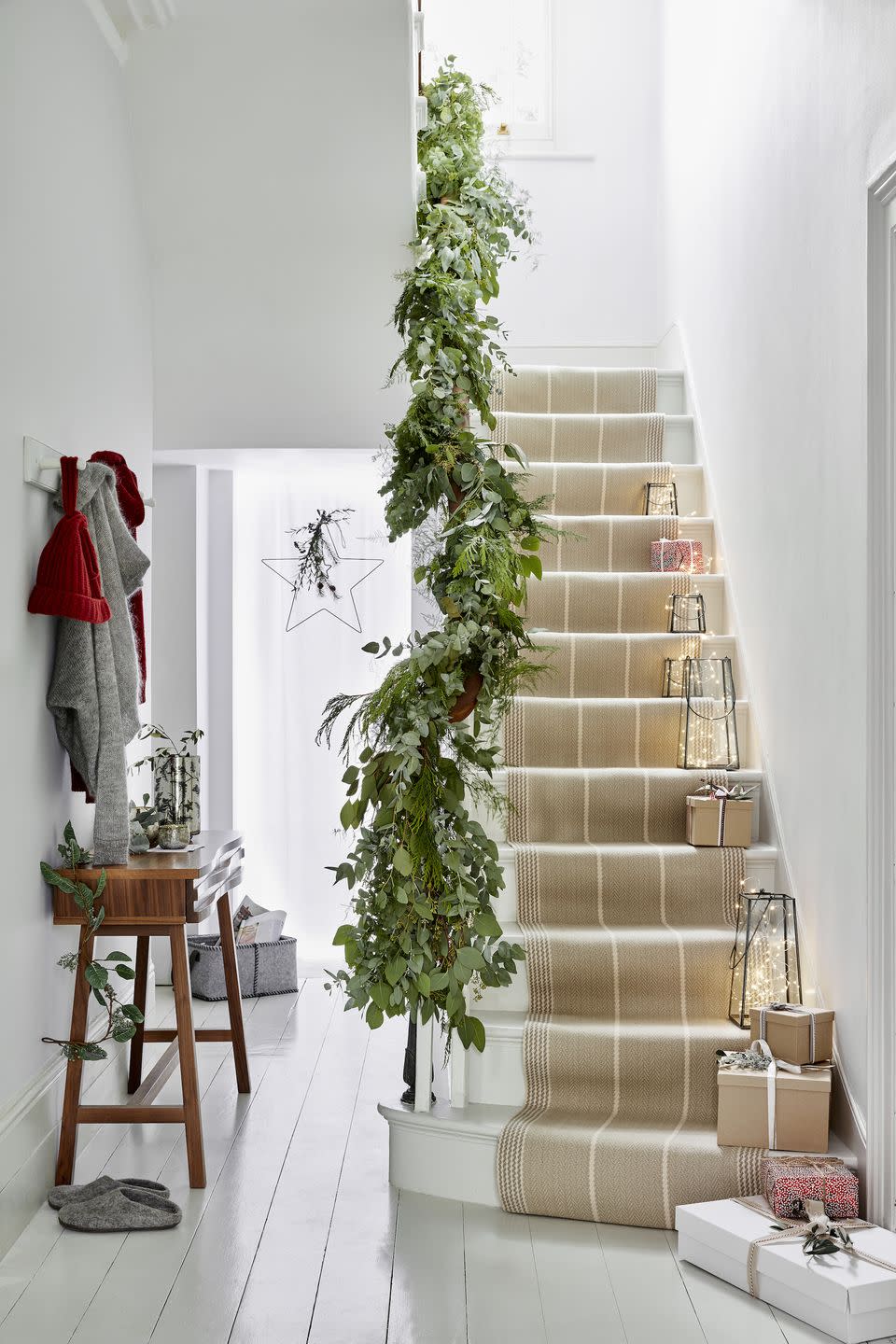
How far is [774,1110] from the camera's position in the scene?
260 cm

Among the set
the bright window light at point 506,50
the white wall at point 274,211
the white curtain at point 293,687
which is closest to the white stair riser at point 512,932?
the white wall at point 274,211

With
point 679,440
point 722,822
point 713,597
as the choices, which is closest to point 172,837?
point 722,822

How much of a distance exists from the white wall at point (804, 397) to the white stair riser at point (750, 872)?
0.28 ft

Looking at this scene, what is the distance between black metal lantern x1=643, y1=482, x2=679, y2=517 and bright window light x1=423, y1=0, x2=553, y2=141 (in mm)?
2418

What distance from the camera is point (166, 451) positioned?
4516mm

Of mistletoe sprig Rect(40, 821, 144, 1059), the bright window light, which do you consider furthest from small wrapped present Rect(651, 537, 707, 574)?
the bright window light

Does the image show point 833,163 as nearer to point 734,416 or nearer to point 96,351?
point 734,416

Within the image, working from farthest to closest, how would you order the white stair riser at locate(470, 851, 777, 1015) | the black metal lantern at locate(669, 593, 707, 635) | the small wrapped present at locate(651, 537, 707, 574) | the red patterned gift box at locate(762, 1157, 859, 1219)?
1. the small wrapped present at locate(651, 537, 707, 574)
2. the black metal lantern at locate(669, 593, 707, 635)
3. the white stair riser at locate(470, 851, 777, 1015)
4. the red patterned gift box at locate(762, 1157, 859, 1219)

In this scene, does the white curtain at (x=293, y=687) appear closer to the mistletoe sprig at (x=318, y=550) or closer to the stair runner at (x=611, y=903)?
the mistletoe sprig at (x=318, y=550)

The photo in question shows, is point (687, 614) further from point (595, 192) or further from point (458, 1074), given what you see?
point (595, 192)

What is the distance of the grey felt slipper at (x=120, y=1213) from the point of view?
2570 millimetres

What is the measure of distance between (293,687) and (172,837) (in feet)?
6.98

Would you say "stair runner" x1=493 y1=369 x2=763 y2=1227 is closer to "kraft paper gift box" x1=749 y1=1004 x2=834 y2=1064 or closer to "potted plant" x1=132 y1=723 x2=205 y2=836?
"kraft paper gift box" x1=749 y1=1004 x2=834 y2=1064

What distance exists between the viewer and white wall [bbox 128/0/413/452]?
3.62 metres
